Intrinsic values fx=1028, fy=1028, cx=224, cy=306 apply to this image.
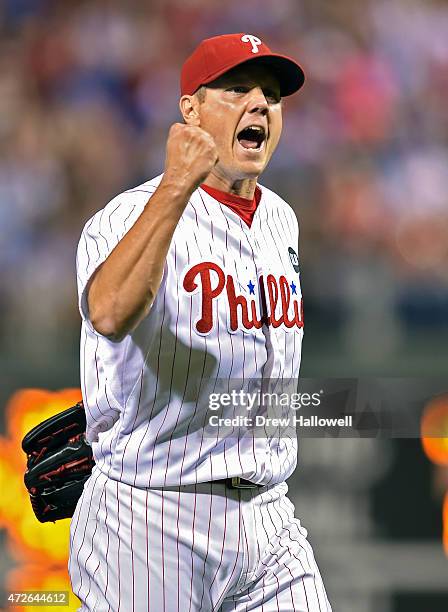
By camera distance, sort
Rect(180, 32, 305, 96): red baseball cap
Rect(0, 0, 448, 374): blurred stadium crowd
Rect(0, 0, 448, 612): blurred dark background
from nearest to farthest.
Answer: Rect(180, 32, 305, 96): red baseball cap → Rect(0, 0, 448, 612): blurred dark background → Rect(0, 0, 448, 374): blurred stadium crowd

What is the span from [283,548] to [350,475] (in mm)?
1211

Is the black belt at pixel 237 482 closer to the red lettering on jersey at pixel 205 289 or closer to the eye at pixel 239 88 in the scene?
the red lettering on jersey at pixel 205 289

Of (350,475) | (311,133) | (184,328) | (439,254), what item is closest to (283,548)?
(184,328)

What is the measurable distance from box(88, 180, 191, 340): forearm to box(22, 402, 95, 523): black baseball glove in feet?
2.56

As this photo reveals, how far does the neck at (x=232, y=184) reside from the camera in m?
2.24

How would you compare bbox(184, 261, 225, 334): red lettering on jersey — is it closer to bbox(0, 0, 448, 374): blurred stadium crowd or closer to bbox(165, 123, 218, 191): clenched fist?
bbox(165, 123, 218, 191): clenched fist

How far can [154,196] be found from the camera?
68.9 inches

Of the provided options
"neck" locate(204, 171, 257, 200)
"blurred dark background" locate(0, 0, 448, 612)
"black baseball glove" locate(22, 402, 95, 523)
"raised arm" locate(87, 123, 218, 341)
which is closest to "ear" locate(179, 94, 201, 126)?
"neck" locate(204, 171, 257, 200)

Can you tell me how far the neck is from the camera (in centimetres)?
224

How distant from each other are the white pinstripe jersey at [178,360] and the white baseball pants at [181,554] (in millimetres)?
48

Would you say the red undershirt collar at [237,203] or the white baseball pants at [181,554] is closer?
the white baseball pants at [181,554]

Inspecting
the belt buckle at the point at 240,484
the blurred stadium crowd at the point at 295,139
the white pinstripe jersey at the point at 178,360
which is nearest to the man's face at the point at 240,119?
the white pinstripe jersey at the point at 178,360

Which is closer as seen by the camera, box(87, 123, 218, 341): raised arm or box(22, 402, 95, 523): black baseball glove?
box(87, 123, 218, 341): raised arm

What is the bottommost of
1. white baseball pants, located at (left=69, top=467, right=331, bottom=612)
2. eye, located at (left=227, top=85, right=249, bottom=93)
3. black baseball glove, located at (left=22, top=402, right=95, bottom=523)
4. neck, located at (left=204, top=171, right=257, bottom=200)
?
white baseball pants, located at (left=69, top=467, right=331, bottom=612)
